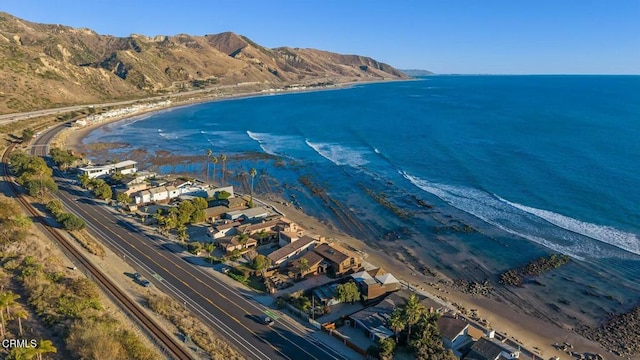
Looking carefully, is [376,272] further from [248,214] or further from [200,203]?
[200,203]

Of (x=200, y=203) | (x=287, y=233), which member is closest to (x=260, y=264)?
(x=287, y=233)

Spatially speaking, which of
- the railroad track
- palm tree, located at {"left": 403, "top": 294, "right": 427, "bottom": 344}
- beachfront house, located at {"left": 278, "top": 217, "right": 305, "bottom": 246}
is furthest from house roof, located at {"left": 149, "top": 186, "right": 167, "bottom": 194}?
palm tree, located at {"left": 403, "top": 294, "right": 427, "bottom": 344}

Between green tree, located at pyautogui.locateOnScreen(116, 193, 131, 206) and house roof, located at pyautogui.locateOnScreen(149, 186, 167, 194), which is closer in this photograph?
green tree, located at pyautogui.locateOnScreen(116, 193, 131, 206)

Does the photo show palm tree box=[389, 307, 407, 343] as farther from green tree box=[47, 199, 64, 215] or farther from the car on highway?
green tree box=[47, 199, 64, 215]

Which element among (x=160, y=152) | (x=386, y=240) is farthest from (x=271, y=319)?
(x=160, y=152)

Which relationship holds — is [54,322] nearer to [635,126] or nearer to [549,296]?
[549,296]

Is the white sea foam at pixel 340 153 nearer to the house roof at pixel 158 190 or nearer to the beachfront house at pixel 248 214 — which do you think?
the beachfront house at pixel 248 214
